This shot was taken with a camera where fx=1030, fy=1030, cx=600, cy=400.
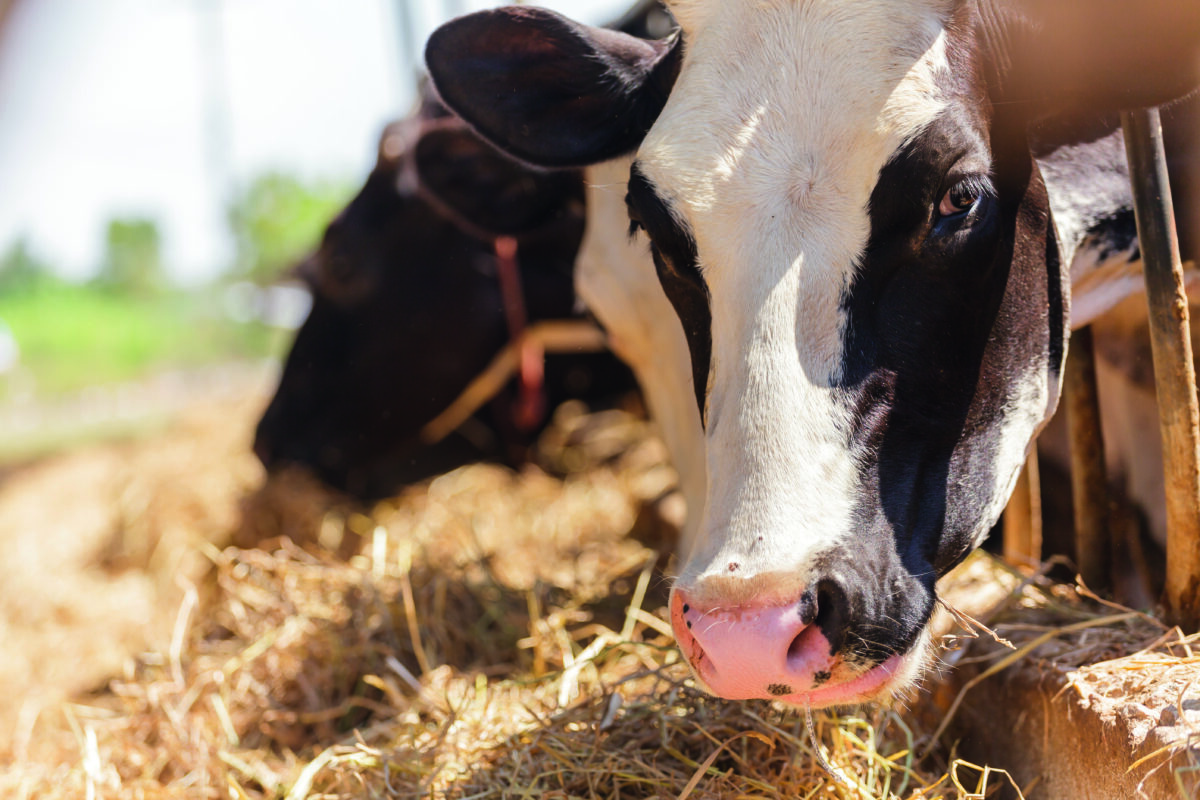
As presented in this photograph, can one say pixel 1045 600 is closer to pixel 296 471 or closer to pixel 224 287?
pixel 296 471

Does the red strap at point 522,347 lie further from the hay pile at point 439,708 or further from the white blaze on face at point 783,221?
the white blaze on face at point 783,221

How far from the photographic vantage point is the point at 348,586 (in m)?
2.88

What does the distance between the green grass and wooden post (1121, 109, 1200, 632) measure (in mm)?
8051

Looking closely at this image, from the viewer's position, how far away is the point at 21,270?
12.4m

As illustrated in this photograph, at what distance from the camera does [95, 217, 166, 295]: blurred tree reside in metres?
16.2

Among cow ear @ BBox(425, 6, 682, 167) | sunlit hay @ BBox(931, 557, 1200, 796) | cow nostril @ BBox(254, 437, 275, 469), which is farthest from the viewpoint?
cow nostril @ BBox(254, 437, 275, 469)

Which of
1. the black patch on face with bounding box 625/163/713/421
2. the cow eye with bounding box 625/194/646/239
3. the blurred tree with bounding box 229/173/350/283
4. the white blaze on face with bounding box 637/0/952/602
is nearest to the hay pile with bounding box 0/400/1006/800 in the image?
the white blaze on face with bounding box 637/0/952/602

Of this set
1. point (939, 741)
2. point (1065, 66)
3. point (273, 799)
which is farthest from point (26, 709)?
point (1065, 66)

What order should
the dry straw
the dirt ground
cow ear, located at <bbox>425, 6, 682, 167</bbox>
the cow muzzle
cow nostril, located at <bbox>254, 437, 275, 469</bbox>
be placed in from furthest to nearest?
cow nostril, located at <bbox>254, 437, 275, 469</bbox>
the dirt ground
cow ear, located at <bbox>425, 6, 682, 167</bbox>
the dry straw
the cow muzzle

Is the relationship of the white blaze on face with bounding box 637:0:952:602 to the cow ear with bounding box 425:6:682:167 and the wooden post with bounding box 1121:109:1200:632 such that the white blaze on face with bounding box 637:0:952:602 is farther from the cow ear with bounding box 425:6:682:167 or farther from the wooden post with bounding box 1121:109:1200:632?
the wooden post with bounding box 1121:109:1200:632

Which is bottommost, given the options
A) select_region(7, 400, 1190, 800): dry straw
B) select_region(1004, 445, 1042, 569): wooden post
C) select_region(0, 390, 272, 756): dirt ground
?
select_region(0, 390, 272, 756): dirt ground

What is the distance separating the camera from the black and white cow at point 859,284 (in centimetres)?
141

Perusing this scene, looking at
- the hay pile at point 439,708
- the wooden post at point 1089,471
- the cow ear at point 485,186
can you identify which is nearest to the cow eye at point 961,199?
the wooden post at point 1089,471

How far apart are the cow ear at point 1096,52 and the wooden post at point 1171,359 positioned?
143 mm
